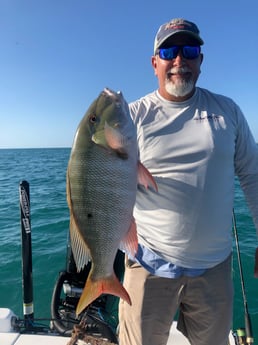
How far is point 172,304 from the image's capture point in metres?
2.11

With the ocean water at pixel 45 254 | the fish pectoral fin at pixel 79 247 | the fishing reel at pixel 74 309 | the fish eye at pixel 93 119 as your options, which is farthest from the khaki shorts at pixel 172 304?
the ocean water at pixel 45 254

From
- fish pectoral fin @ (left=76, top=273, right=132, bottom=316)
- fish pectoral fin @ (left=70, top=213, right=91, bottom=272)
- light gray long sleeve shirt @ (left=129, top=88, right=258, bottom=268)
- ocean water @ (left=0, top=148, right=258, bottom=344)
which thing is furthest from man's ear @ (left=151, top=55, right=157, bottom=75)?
ocean water @ (left=0, top=148, right=258, bottom=344)

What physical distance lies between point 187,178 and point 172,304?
852 millimetres

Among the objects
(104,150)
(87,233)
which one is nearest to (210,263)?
(87,233)

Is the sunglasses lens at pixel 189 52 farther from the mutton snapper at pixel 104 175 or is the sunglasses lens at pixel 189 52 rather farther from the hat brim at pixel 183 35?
the mutton snapper at pixel 104 175

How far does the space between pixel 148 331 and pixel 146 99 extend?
5.06 ft

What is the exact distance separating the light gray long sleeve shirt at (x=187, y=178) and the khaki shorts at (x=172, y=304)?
0.15m

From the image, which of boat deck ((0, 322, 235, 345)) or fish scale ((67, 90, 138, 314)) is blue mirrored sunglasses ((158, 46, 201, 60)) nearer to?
fish scale ((67, 90, 138, 314))

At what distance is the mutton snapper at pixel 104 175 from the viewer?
59.7 inches

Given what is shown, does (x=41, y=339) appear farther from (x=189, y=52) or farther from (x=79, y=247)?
(x=189, y=52)

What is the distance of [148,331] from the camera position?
6.84ft

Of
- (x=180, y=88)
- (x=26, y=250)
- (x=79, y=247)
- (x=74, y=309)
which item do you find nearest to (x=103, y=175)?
(x=79, y=247)

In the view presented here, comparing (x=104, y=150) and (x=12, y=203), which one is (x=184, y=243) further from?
(x=12, y=203)

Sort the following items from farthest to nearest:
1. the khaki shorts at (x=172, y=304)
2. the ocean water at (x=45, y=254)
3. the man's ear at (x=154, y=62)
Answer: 1. the ocean water at (x=45, y=254)
2. the man's ear at (x=154, y=62)
3. the khaki shorts at (x=172, y=304)
